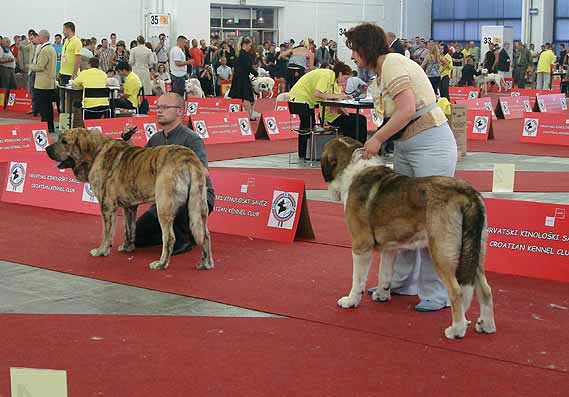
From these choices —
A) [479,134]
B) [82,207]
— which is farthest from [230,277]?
[479,134]

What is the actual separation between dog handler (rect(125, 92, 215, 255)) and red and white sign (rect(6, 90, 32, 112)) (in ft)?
49.7

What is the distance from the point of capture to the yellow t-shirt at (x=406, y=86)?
5422 mm

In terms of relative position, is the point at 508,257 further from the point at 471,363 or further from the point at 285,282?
the point at 471,363

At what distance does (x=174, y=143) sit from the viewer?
7430 mm

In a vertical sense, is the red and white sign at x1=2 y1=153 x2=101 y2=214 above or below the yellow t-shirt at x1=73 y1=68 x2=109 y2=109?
below

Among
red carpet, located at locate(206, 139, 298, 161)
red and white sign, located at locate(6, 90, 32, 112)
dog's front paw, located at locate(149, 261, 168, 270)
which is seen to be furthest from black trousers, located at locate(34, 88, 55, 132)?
dog's front paw, located at locate(149, 261, 168, 270)

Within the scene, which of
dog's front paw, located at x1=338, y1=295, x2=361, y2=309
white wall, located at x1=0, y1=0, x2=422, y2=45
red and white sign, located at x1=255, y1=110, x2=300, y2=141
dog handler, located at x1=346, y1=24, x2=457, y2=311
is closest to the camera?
dog handler, located at x1=346, y1=24, x2=457, y2=311

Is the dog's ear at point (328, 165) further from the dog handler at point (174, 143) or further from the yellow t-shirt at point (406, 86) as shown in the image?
the dog handler at point (174, 143)

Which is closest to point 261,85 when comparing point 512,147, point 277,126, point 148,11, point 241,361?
point 148,11

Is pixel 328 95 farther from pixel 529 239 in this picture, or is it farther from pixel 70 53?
pixel 529 239

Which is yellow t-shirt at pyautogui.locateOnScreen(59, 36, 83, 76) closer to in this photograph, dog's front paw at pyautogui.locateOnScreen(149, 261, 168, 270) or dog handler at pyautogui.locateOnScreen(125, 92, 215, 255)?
dog handler at pyautogui.locateOnScreen(125, 92, 215, 255)

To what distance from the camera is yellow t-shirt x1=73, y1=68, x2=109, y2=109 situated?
15.2m

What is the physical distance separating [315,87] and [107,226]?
6498mm

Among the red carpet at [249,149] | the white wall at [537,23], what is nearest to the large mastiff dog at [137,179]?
the red carpet at [249,149]
